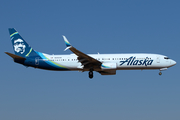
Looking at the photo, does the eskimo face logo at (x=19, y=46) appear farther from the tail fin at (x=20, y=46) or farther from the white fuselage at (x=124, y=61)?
the white fuselage at (x=124, y=61)

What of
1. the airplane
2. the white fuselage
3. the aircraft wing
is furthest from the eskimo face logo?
the aircraft wing

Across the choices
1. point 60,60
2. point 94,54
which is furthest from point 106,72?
point 60,60

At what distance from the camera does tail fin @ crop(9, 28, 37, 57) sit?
59.8 m

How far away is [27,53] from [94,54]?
12787mm

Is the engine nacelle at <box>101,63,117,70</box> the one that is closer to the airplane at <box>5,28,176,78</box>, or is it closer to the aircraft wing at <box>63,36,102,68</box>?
the airplane at <box>5,28,176,78</box>

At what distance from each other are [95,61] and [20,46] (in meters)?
15.5

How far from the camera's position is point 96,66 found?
186 feet

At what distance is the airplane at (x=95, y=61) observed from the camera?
56.1 meters

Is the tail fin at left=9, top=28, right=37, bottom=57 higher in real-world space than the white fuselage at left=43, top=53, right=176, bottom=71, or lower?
higher

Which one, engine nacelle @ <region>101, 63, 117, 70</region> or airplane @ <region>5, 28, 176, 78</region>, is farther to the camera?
airplane @ <region>5, 28, 176, 78</region>

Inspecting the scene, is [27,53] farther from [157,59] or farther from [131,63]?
[157,59]

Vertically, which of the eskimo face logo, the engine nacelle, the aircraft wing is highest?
the eskimo face logo

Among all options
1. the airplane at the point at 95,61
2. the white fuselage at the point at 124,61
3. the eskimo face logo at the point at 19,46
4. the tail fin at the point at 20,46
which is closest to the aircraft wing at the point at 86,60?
the airplane at the point at 95,61

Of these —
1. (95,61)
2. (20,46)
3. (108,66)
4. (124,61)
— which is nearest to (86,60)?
(95,61)
